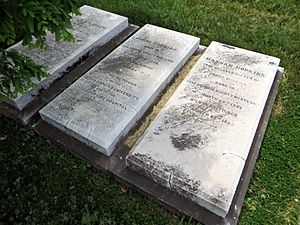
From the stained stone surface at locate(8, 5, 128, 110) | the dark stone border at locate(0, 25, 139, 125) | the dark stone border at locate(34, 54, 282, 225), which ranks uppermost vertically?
the stained stone surface at locate(8, 5, 128, 110)

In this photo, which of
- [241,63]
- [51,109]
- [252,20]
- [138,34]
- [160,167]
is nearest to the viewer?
[160,167]

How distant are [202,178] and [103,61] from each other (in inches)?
75.1

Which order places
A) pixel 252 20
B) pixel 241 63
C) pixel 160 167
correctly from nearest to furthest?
1. pixel 160 167
2. pixel 241 63
3. pixel 252 20

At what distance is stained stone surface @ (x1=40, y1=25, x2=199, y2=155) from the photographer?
121 inches

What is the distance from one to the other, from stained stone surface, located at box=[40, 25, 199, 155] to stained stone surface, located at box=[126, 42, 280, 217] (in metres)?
0.24

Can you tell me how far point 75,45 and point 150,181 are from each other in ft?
6.86

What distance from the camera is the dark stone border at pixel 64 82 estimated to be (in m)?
3.40

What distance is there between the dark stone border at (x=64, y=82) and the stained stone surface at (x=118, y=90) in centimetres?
21

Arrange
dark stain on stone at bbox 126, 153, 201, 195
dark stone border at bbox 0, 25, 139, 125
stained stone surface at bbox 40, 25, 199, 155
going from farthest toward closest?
dark stone border at bbox 0, 25, 139, 125 < stained stone surface at bbox 40, 25, 199, 155 < dark stain on stone at bbox 126, 153, 201, 195

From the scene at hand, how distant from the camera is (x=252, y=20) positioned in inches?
186

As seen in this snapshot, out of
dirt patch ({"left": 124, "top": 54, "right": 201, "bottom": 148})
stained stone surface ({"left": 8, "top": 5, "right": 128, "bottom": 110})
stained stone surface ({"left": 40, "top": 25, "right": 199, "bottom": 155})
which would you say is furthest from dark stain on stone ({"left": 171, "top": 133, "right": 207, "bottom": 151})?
stained stone surface ({"left": 8, "top": 5, "right": 128, "bottom": 110})

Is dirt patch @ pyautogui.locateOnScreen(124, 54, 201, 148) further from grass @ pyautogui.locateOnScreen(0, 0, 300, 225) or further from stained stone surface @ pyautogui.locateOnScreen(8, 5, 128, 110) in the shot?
stained stone surface @ pyautogui.locateOnScreen(8, 5, 128, 110)

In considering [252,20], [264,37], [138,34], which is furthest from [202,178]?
[252,20]

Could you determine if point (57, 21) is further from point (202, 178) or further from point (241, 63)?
point (241, 63)
